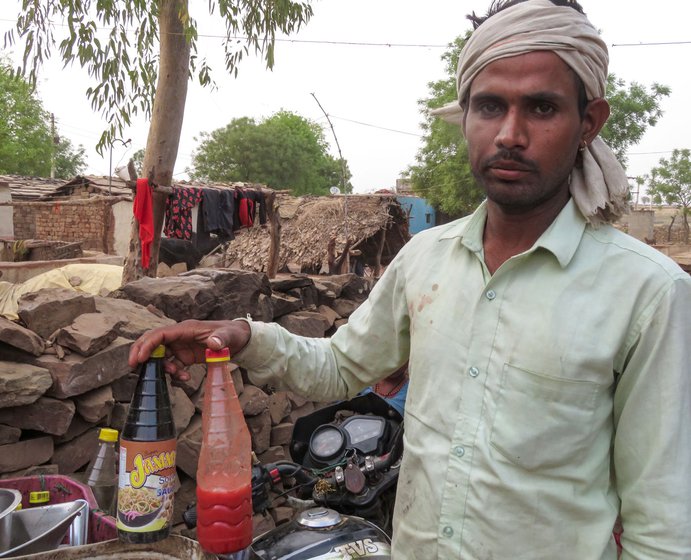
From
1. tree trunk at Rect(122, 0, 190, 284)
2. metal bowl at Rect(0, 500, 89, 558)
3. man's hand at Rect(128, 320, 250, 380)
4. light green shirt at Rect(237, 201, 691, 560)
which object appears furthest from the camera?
tree trunk at Rect(122, 0, 190, 284)

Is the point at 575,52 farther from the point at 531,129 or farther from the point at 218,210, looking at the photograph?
the point at 218,210

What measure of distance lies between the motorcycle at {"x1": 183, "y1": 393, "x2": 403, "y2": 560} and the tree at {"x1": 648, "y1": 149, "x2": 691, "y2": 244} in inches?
1556

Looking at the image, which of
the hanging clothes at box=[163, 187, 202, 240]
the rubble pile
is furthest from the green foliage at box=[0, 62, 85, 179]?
the rubble pile

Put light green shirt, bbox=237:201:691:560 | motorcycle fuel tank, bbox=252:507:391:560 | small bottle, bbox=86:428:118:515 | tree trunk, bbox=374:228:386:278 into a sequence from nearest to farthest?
1. light green shirt, bbox=237:201:691:560
2. motorcycle fuel tank, bbox=252:507:391:560
3. small bottle, bbox=86:428:118:515
4. tree trunk, bbox=374:228:386:278

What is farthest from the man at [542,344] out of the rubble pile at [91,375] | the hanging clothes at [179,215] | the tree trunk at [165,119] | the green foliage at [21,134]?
the green foliage at [21,134]

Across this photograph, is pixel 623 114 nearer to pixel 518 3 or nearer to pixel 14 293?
pixel 14 293

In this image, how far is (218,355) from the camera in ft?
4.59

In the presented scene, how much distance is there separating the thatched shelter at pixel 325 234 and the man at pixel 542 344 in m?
14.4

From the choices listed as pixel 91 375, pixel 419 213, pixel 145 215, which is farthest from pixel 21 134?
pixel 91 375

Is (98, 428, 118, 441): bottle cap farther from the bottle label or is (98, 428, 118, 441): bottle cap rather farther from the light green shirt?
the light green shirt

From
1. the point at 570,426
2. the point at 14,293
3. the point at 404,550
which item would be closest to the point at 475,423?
the point at 570,426

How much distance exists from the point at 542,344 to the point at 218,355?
703 millimetres

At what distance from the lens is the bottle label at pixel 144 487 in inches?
52.7

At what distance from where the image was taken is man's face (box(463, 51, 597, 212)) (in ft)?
4.28
